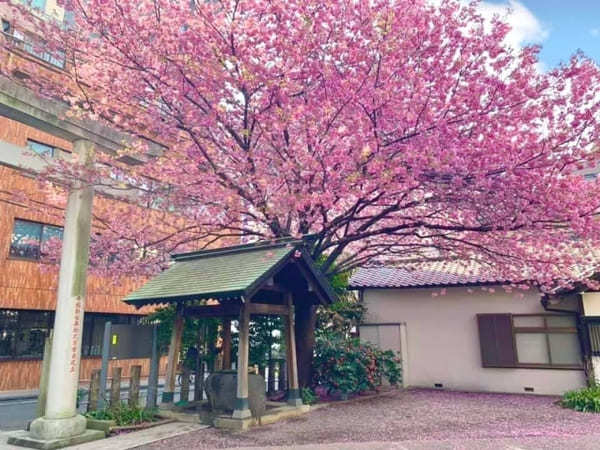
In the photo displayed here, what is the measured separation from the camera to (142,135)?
8.93 metres

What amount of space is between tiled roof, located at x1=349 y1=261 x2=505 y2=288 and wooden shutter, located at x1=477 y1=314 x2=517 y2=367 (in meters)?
1.05

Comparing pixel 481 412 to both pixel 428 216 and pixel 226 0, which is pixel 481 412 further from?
pixel 226 0

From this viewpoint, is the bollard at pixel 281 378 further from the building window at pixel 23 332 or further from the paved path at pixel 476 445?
the building window at pixel 23 332

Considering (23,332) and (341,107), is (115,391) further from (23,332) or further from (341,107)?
(23,332)

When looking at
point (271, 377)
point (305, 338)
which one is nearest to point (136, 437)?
point (271, 377)

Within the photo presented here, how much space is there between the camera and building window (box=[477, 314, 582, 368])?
35.7 feet

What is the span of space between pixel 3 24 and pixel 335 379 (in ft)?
54.4

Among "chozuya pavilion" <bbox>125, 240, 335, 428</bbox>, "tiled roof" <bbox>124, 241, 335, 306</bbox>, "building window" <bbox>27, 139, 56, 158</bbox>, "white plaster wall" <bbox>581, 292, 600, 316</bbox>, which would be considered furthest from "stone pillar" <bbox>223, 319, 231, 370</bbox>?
"building window" <bbox>27, 139, 56, 158</bbox>

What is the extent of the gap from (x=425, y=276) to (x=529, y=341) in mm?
3208

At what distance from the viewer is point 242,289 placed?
276 inches

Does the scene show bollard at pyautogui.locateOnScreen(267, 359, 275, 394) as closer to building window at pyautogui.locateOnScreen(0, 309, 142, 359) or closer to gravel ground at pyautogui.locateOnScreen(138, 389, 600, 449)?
gravel ground at pyautogui.locateOnScreen(138, 389, 600, 449)

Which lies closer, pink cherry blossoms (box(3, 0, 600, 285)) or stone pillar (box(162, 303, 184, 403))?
pink cherry blossoms (box(3, 0, 600, 285))

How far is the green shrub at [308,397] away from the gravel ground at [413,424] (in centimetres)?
46

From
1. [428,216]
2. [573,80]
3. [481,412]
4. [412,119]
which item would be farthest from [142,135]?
[481,412]
